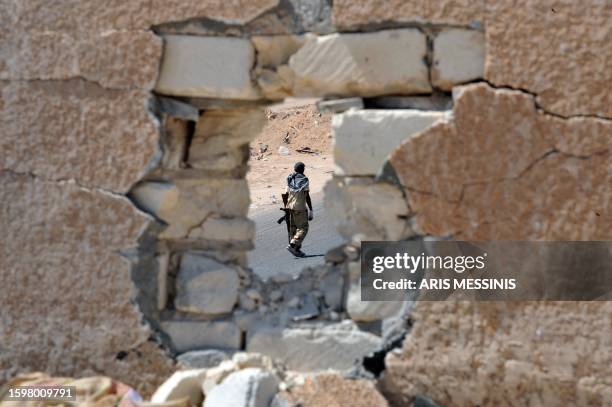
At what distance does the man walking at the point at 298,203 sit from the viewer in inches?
252

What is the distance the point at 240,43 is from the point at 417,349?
1274mm

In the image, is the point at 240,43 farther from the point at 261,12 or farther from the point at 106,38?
the point at 106,38

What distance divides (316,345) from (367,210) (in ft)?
1.82

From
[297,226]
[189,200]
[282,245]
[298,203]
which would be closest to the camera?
[189,200]

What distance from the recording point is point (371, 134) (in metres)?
2.28

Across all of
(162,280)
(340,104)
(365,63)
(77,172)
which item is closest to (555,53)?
(365,63)

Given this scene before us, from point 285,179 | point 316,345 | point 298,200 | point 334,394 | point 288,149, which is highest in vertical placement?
point 288,149

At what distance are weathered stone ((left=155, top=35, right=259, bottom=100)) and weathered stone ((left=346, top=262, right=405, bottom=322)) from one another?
2.62 feet

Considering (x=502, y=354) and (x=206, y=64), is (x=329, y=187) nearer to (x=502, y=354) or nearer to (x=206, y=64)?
(x=206, y=64)

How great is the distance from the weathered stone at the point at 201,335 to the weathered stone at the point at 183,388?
0.51 ft

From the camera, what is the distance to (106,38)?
2396 millimetres

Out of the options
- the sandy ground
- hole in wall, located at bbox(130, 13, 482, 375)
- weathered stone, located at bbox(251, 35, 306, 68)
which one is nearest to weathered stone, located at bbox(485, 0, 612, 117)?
hole in wall, located at bbox(130, 13, 482, 375)
